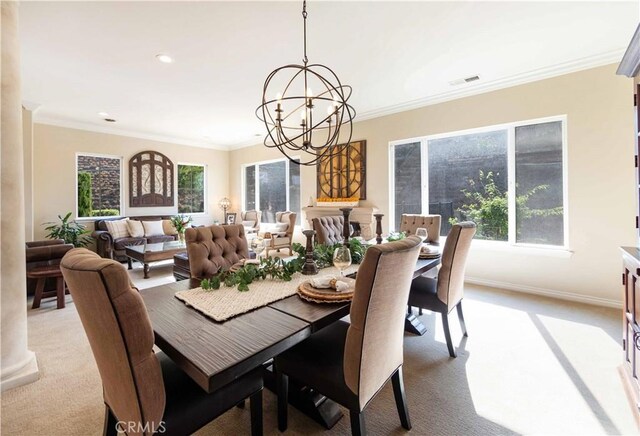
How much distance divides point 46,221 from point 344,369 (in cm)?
655

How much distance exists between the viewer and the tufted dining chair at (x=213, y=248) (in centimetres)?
195

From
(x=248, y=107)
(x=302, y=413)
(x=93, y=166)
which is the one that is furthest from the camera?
(x=93, y=166)

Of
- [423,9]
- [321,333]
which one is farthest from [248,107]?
[321,333]

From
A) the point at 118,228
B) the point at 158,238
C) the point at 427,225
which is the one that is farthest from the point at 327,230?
the point at 118,228

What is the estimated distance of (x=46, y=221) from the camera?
5.27 metres

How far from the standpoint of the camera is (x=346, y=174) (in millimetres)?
5391

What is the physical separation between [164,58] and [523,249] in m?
4.84

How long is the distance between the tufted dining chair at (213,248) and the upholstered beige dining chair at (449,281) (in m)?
1.47

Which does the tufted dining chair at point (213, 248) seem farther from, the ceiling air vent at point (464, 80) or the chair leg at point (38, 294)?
the ceiling air vent at point (464, 80)

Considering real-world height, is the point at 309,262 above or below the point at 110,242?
above

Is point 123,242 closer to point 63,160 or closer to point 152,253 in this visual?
point 152,253

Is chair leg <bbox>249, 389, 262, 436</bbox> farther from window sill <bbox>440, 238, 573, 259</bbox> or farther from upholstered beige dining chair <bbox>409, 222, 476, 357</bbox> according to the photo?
window sill <bbox>440, 238, 573, 259</bbox>

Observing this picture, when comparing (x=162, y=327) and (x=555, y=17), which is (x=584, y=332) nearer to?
(x=555, y=17)

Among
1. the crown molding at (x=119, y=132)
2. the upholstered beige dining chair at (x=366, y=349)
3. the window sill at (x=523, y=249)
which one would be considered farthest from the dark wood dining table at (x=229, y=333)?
the crown molding at (x=119, y=132)
